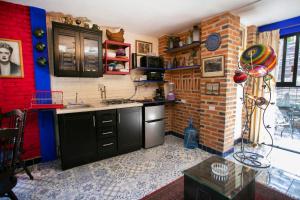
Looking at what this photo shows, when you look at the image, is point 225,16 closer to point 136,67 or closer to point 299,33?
point 299,33

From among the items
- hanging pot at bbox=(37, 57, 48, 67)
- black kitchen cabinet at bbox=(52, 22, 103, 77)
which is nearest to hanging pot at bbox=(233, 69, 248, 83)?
black kitchen cabinet at bbox=(52, 22, 103, 77)

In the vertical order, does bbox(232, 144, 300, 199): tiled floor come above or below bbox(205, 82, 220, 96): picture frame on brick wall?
below

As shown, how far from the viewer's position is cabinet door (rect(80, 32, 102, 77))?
2.63 m

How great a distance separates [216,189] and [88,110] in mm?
2036

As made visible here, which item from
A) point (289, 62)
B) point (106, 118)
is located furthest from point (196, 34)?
point (106, 118)

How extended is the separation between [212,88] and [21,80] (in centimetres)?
319

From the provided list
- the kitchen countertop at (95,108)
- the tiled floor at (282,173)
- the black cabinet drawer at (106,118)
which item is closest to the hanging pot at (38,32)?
the kitchen countertop at (95,108)

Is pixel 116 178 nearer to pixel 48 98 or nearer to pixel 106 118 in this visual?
pixel 106 118

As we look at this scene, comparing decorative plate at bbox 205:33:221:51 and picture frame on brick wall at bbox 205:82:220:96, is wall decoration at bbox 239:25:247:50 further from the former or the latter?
picture frame on brick wall at bbox 205:82:220:96

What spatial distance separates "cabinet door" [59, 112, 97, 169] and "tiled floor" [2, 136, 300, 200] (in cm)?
14

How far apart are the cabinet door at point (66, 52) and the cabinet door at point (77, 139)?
0.78 metres

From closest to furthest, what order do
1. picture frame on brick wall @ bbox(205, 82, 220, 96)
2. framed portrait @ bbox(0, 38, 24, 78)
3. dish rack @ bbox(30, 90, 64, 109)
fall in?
framed portrait @ bbox(0, 38, 24, 78) → dish rack @ bbox(30, 90, 64, 109) → picture frame on brick wall @ bbox(205, 82, 220, 96)

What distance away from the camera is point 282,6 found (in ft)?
7.63

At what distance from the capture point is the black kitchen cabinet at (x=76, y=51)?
243 centimetres
